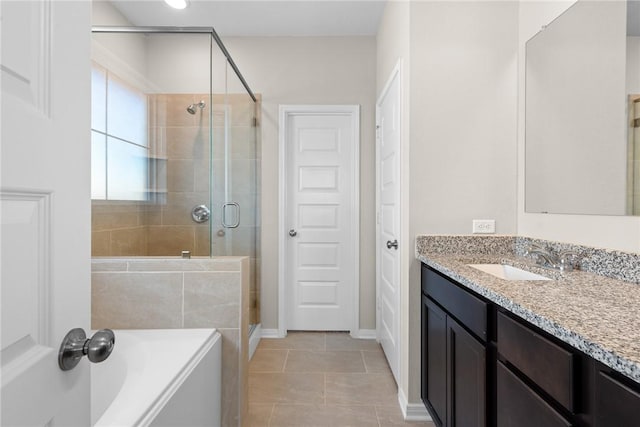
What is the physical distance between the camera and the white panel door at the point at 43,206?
0.49 meters

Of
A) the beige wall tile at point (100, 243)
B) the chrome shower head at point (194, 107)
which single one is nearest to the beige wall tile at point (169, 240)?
the beige wall tile at point (100, 243)

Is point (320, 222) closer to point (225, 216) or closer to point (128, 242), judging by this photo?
point (225, 216)

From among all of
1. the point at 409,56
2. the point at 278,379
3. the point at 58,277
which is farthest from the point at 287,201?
A: the point at 58,277

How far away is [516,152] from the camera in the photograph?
209 cm

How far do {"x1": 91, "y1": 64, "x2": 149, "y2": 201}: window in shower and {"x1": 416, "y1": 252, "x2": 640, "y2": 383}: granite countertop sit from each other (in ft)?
6.17

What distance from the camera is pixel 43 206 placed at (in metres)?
0.55

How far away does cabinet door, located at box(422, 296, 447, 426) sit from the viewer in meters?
1.72

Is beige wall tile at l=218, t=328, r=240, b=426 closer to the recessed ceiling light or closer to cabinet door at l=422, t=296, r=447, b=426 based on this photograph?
cabinet door at l=422, t=296, r=447, b=426

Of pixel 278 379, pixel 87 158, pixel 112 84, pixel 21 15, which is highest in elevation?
pixel 112 84

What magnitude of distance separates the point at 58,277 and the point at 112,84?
2057 millimetres

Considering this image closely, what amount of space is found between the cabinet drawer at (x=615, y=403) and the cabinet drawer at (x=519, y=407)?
0.38 ft

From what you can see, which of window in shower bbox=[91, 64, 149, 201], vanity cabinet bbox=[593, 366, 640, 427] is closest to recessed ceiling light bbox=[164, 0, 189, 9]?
window in shower bbox=[91, 64, 149, 201]

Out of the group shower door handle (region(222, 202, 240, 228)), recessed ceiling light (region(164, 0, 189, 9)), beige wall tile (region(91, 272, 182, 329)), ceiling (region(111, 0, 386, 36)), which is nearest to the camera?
beige wall tile (region(91, 272, 182, 329))

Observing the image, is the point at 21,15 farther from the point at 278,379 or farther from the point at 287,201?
the point at 287,201
